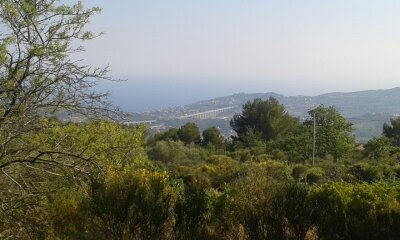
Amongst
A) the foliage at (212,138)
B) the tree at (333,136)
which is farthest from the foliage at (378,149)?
the foliage at (212,138)

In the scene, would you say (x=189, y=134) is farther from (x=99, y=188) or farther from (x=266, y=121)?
(x=99, y=188)

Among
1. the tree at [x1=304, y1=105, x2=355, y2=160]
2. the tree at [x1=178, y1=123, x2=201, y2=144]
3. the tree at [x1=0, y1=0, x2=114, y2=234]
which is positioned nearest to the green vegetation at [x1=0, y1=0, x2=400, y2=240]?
the tree at [x1=0, y1=0, x2=114, y2=234]

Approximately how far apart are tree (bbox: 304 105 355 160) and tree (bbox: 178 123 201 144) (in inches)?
525

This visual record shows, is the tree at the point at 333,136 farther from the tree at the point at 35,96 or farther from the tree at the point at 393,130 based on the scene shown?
the tree at the point at 35,96

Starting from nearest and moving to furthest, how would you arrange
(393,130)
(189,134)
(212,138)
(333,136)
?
(333,136), (393,130), (212,138), (189,134)

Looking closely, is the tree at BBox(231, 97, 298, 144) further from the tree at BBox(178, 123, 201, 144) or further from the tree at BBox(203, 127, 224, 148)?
the tree at BBox(178, 123, 201, 144)

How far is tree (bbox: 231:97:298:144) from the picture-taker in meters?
37.9

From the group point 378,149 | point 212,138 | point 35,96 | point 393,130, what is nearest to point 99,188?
point 35,96

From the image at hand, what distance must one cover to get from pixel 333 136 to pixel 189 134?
16.3m

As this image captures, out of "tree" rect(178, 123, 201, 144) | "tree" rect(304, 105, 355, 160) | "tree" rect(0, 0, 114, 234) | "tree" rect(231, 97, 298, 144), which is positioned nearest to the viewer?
"tree" rect(0, 0, 114, 234)

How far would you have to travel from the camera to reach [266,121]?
125 feet

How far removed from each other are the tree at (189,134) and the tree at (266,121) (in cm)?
386

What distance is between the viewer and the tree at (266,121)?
37906mm

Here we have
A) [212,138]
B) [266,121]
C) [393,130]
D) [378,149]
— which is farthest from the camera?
[212,138]
